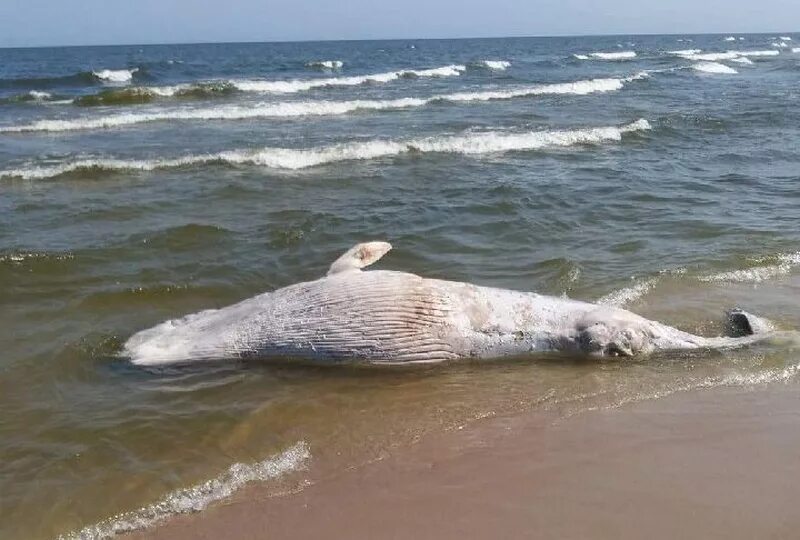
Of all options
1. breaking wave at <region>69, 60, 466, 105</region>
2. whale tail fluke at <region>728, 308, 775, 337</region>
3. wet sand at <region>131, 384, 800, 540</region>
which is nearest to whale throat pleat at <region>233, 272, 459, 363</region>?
wet sand at <region>131, 384, 800, 540</region>

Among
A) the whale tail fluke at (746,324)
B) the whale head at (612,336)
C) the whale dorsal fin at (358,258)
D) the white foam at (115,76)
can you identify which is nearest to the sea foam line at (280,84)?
the white foam at (115,76)

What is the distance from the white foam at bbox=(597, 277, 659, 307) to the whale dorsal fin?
2.42m

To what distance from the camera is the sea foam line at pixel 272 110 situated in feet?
71.6

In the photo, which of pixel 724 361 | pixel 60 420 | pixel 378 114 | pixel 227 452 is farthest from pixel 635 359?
pixel 378 114

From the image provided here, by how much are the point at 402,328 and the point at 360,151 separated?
1024 cm

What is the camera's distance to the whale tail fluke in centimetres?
675

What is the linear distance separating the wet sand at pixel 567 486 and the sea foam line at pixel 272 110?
A: 19.3 metres

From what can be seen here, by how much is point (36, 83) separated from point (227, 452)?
40.2 meters

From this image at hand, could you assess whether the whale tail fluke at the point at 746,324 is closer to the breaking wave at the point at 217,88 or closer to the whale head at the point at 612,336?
the whale head at the point at 612,336

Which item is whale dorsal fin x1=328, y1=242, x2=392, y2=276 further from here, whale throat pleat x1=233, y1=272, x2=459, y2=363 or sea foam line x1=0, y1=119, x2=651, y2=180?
sea foam line x1=0, y1=119, x2=651, y2=180

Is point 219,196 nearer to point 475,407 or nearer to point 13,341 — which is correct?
point 13,341

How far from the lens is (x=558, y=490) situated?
4672mm

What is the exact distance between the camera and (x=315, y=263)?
8.97 meters

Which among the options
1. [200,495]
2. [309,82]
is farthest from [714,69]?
[200,495]
